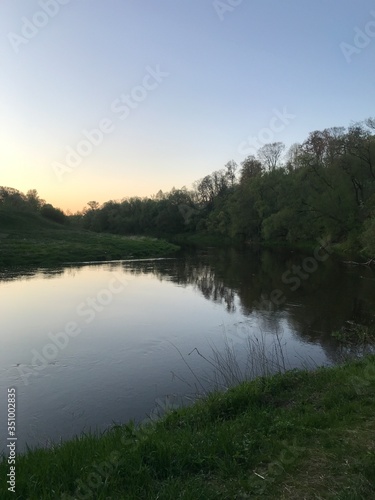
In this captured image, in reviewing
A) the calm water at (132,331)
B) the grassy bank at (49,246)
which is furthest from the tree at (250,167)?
the calm water at (132,331)

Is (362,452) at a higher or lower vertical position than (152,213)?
lower

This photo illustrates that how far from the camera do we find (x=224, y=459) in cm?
420

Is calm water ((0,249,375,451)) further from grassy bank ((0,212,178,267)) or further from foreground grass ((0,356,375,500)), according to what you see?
grassy bank ((0,212,178,267))

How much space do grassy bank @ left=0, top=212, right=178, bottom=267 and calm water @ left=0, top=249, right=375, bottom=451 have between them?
6810 mm

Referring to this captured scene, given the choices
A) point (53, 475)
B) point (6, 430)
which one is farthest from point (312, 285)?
point (53, 475)

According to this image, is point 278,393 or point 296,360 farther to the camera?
point 296,360

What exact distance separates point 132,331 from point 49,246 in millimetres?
27111

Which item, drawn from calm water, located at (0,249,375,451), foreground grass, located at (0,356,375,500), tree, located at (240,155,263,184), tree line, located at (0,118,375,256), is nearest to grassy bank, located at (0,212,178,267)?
calm water, located at (0,249,375,451)

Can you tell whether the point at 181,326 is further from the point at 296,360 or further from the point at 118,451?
the point at 118,451

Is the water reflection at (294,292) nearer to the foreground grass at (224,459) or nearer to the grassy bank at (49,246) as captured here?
the foreground grass at (224,459)

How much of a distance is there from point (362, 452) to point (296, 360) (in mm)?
6105

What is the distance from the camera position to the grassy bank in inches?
1267

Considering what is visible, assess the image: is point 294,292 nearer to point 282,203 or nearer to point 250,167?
point 282,203

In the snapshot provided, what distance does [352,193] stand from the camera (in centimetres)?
4262
